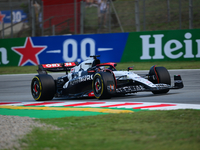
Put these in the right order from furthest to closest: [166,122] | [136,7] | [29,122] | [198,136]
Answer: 1. [136,7]
2. [29,122]
3. [166,122]
4. [198,136]

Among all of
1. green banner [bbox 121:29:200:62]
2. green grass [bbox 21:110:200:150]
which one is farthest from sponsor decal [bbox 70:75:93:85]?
green banner [bbox 121:29:200:62]

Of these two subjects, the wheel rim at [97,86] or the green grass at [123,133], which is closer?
the green grass at [123,133]

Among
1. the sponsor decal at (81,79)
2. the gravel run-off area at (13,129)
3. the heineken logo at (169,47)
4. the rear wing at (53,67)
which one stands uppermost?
the heineken logo at (169,47)

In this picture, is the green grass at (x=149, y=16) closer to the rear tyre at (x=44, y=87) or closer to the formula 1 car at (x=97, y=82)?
the formula 1 car at (x=97, y=82)

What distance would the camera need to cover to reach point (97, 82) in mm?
8953

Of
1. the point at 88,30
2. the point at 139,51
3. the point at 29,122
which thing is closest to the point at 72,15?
the point at 88,30

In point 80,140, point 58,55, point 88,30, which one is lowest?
point 80,140

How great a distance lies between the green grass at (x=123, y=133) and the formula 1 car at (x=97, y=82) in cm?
262

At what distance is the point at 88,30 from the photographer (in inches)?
863

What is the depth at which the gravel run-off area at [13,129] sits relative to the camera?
4.26m

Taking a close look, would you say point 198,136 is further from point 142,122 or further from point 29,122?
point 29,122

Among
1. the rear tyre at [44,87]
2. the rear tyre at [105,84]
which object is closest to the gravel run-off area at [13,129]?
the rear tyre at [105,84]

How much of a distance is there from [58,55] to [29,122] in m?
15.5

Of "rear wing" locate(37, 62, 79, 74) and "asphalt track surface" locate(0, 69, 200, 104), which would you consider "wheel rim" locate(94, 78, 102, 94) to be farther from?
"rear wing" locate(37, 62, 79, 74)
